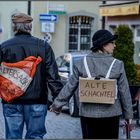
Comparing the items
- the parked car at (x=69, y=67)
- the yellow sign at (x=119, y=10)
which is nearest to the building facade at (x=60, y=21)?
the yellow sign at (x=119, y=10)

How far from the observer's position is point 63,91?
6074 millimetres

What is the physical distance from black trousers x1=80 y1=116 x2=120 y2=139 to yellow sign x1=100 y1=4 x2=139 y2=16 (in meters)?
16.7

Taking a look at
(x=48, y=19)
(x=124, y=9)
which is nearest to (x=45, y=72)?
(x=124, y=9)

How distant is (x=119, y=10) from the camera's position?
24234 millimetres

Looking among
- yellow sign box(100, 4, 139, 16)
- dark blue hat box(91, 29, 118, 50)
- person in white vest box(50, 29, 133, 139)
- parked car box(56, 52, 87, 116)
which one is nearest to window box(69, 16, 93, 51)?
yellow sign box(100, 4, 139, 16)

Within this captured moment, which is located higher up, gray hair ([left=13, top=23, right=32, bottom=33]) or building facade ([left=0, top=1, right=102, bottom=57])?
gray hair ([left=13, top=23, right=32, bottom=33])

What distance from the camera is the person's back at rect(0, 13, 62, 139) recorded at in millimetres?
6172

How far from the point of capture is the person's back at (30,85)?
20.2 ft

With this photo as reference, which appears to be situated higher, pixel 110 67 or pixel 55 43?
pixel 110 67

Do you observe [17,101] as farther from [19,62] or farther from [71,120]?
[71,120]

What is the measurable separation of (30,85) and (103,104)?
0.81m

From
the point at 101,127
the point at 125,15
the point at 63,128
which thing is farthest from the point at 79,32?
the point at 101,127

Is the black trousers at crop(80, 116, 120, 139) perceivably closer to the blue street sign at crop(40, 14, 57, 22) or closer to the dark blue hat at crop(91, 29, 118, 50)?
the dark blue hat at crop(91, 29, 118, 50)

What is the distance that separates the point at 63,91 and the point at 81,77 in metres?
0.26
